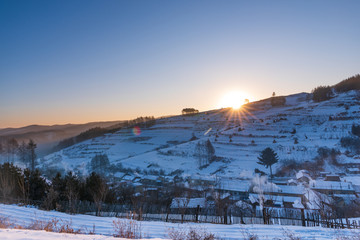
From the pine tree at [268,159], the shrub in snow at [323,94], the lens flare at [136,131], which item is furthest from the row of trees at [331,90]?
the lens flare at [136,131]

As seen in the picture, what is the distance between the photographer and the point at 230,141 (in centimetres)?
7738

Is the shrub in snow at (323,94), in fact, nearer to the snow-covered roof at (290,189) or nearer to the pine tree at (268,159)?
the pine tree at (268,159)

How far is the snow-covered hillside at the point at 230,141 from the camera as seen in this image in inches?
2451

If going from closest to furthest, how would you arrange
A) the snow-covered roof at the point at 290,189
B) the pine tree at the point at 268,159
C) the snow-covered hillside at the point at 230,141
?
the snow-covered roof at the point at 290,189 → the pine tree at the point at 268,159 → the snow-covered hillside at the point at 230,141

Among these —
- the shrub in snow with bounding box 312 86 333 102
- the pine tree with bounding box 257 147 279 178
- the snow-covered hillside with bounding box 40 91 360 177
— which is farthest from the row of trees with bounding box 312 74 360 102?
the pine tree with bounding box 257 147 279 178

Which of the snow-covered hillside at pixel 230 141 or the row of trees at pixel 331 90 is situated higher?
the row of trees at pixel 331 90

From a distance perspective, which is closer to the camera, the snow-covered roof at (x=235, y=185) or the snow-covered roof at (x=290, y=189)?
the snow-covered roof at (x=290, y=189)

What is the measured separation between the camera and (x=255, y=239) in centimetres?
907

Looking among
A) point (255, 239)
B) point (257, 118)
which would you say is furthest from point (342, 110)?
point (255, 239)

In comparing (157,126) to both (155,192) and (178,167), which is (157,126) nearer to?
(178,167)

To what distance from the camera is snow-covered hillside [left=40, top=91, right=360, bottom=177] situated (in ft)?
204

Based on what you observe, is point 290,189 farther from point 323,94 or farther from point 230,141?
point 323,94

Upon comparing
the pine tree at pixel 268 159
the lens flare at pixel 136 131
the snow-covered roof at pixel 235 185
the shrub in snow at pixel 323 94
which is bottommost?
the snow-covered roof at pixel 235 185

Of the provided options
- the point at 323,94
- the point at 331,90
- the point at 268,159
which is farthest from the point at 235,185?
the point at 331,90
